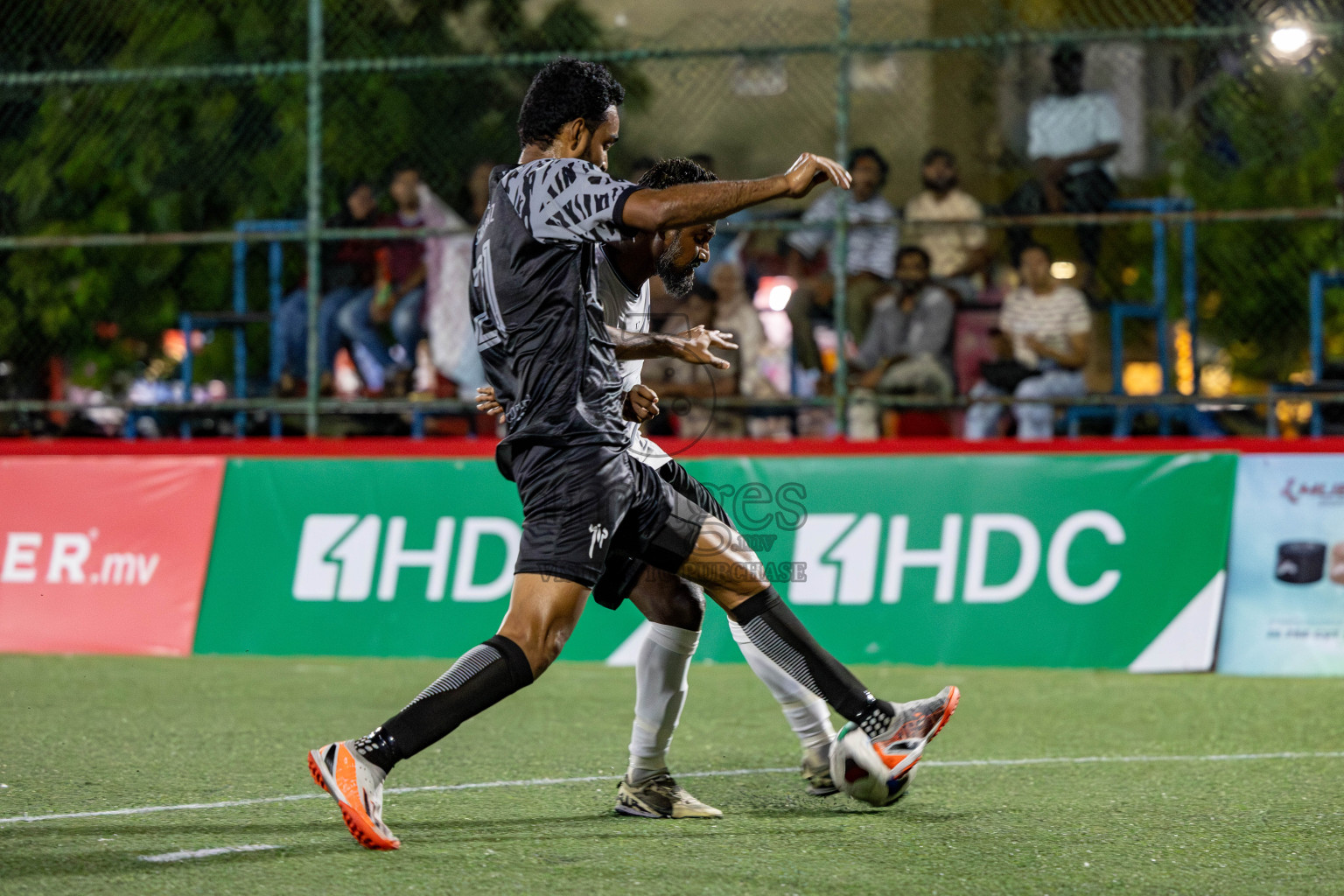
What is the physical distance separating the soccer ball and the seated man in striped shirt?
5636 millimetres

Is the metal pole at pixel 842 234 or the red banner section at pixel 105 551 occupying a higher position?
the metal pole at pixel 842 234

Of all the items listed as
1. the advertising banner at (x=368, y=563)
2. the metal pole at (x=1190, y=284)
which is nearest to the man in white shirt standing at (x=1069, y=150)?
the metal pole at (x=1190, y=284)

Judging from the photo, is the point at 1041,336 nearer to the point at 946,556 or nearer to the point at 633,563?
the point at 946,556

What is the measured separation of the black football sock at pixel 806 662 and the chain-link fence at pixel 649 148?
457 centimetres

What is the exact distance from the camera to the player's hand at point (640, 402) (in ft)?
15.6

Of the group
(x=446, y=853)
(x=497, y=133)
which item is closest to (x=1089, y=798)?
(x=446, y=853)

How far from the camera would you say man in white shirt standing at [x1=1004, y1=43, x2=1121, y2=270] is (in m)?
10.6

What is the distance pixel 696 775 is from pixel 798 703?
2.26 ft

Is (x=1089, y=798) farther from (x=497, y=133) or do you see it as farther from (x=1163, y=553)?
(x=497, y=133)

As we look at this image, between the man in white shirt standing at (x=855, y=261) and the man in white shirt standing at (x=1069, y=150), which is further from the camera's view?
the man in white shirt standing at (x=1069, y=150)

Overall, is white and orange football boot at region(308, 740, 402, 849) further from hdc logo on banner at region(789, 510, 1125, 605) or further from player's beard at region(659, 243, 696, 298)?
hdc logo on banner at region(789, 510, 1125, 605)

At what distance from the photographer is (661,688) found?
497cm

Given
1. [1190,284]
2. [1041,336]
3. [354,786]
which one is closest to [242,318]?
[1041,336]

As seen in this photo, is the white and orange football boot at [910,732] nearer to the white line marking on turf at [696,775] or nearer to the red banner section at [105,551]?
the white line marking on turf at [696,775]
